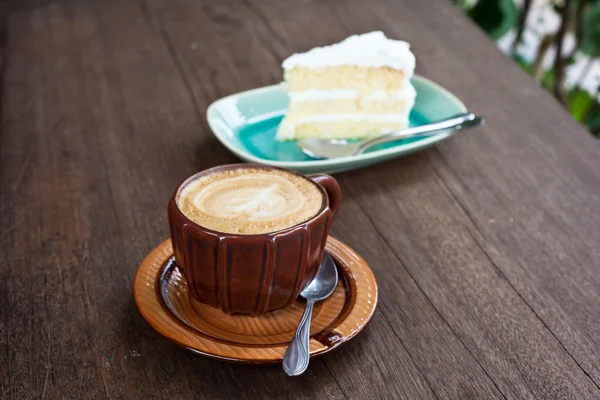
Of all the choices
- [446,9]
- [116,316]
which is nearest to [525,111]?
[446,9]

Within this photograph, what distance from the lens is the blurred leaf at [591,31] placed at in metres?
2.23

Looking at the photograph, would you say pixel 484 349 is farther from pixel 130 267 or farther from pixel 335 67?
pixel 335 67

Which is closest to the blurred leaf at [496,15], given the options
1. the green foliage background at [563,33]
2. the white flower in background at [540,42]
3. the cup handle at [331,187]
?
the green foliage background at [563,33]

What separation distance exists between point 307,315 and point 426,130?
56 centimetres

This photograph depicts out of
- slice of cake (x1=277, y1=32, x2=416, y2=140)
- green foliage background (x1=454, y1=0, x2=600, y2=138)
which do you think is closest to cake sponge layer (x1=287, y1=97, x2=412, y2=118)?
slice of cake (x1=277, y1=32, x2=416, y2=140)

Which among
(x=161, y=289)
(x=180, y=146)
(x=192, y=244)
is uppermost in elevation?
(x=192, y=244)

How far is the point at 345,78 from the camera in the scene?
1.20 meters

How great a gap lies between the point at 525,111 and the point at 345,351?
0.77 meters

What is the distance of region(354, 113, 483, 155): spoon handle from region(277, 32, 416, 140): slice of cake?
8 cm

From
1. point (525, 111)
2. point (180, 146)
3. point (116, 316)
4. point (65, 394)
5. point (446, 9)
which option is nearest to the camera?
point (65, 394)

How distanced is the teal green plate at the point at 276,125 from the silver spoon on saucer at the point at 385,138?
0.01 m

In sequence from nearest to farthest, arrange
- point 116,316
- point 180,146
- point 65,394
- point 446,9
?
point 65,394 < point 116,316 < point 180,146 < point 446,9

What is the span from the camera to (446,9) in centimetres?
173

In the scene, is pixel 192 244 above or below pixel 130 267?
above
